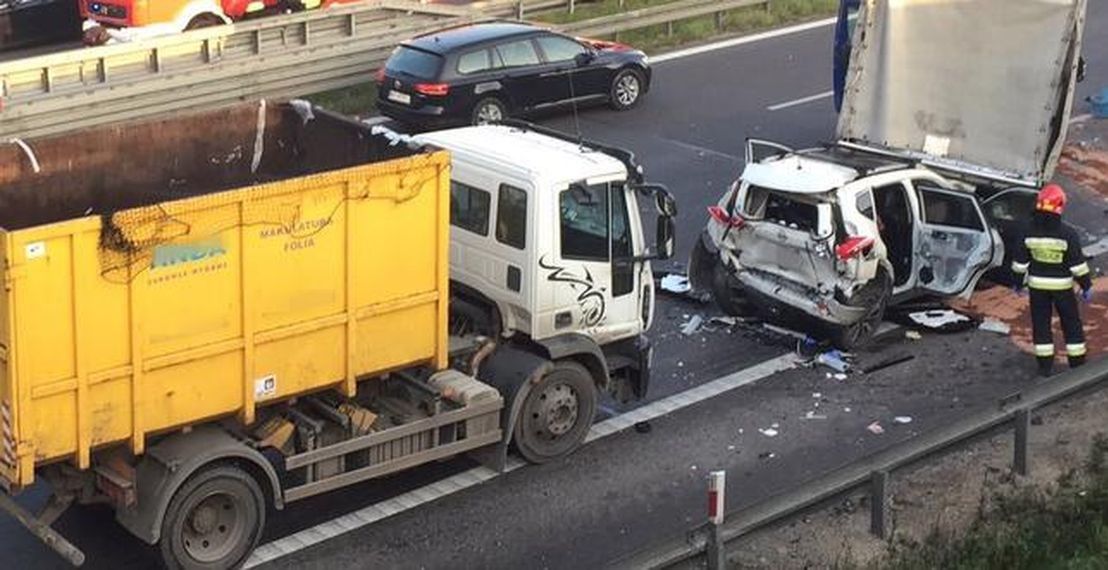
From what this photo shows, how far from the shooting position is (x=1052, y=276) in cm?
1422

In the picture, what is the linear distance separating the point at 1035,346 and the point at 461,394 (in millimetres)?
5267

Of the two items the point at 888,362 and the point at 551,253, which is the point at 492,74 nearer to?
the point at 888,362

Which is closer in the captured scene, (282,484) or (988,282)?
(282,484)

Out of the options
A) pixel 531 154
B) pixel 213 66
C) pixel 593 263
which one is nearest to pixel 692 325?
pixel 593 263

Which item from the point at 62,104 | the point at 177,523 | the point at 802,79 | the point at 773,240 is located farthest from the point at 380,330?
the point at 802,79

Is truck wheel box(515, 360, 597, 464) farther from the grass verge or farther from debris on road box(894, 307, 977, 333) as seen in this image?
debris on road box(894, 307, 977, 333)

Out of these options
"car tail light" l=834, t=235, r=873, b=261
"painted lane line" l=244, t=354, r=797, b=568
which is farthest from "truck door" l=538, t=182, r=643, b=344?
"car tail light" l=834, t=235, r=873, b=261

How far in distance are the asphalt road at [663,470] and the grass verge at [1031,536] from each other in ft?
5.35

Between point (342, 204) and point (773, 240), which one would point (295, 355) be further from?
point (773, 240)

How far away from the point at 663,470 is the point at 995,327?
4423mm

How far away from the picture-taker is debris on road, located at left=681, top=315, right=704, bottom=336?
1547 cm

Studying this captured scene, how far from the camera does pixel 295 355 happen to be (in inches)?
428

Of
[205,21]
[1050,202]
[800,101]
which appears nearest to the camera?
[1050,202]

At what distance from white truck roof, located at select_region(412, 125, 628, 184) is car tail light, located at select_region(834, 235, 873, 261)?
2.65 metres
